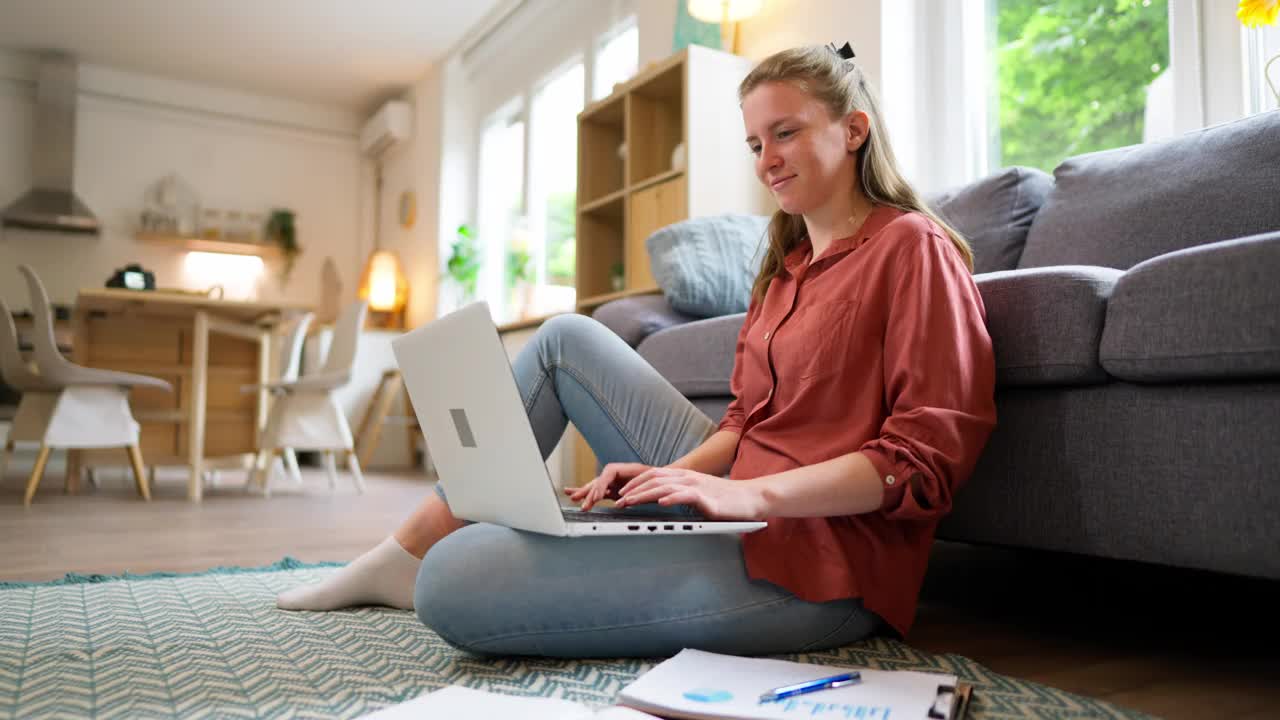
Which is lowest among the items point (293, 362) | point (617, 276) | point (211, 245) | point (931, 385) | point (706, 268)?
point (931, 385)

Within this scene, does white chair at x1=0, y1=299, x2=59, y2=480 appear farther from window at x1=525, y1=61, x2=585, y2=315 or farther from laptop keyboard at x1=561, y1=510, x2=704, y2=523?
laptop keyboard at x1=561, y1=510, x2=704, y2=523

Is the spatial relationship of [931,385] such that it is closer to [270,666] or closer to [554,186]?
[270,666]

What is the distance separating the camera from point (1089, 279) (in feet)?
3.84

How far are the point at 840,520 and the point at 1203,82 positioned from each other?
5.47ft

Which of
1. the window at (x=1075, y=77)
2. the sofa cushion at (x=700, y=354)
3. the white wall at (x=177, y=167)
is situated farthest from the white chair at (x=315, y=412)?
the white wall at (x=177, y=167)

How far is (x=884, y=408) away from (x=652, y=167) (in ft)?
8.28

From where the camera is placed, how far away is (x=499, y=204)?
5.91 meters

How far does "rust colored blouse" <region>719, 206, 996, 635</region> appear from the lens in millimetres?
987

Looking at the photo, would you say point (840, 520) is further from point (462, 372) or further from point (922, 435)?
A: point (462, 372)

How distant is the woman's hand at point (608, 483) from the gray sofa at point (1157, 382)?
0.49m

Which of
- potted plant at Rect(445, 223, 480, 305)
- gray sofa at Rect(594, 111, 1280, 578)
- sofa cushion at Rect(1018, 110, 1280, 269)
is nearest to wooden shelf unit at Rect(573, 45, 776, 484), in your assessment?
sofa cushion at Rect(1018, 110, 1280, 269)

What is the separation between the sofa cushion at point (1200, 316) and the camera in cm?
94

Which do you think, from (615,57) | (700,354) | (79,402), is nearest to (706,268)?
(700,354)

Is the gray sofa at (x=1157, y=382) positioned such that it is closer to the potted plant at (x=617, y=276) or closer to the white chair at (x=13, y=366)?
the potted plant at (x=617, y=276)
